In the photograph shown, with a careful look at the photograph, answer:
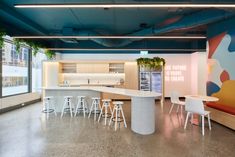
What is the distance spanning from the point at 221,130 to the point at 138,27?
16.4ft

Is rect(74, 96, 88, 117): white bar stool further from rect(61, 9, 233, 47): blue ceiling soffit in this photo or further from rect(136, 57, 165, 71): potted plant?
rect(136, 57, 165, 71): potted plant

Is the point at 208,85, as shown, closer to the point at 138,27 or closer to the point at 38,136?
the point at 138,27

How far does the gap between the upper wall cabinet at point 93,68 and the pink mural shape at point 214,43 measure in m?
5.63

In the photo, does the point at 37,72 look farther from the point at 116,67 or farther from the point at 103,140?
the point at 103,140

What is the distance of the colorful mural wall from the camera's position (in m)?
5.30

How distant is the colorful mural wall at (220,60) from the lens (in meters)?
5.30

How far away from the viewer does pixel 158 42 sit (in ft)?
33.3

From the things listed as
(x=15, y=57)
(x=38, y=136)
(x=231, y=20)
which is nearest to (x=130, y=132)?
(x=38, y=136)

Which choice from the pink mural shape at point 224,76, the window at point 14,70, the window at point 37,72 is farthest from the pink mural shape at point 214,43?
the window at point 37,72

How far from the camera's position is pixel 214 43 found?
604cm

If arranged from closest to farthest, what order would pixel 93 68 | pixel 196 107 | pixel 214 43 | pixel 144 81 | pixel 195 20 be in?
1. pixel 196 107
2. pixel 195 20
3. pixel 214 43
4. pixel 144 81
5. pixel 93 68

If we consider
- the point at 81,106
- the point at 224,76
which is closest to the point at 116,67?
the point at 81,106

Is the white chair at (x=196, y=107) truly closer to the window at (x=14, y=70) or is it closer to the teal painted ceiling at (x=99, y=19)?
the teal painted ceiling at (x=99, y=19)

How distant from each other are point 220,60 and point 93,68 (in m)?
6.59
